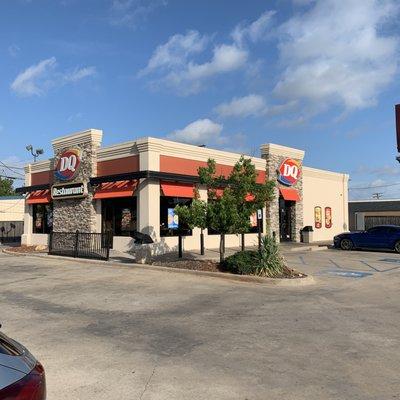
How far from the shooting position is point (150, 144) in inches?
883

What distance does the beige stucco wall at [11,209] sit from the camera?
151ft

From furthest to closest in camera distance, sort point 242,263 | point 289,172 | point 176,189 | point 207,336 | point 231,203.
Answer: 1. point 289,172
2. point 176,189
3. point 231,203
4. point 242,263
5. point 207,336

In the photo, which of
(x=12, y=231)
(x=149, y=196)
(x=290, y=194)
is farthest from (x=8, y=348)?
(x=12, y=231)

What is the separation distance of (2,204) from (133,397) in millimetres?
44407

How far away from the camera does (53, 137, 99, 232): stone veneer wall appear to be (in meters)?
25.2

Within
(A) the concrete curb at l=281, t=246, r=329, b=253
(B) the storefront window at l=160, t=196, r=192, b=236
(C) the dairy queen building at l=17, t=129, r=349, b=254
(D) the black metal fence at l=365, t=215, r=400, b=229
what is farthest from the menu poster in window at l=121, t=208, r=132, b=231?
(D) the black metal fence at l=365, t=215, r=400, b=229

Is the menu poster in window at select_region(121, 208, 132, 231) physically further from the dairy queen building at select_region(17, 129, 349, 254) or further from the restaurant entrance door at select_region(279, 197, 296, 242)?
the restaurant entrance door at select_region(279, 197, 296, 242)

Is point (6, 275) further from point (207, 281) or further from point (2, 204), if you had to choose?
point (2, 204)

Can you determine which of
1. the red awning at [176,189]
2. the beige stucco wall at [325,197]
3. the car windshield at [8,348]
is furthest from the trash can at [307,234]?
the car windshield at [8,348]

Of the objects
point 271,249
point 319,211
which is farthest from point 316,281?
point 319,211

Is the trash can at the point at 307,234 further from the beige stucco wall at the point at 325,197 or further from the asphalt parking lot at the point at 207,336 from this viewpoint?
the asphalt parking lot at the point at 207,336

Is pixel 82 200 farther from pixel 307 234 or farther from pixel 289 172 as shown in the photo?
pixel 307 234

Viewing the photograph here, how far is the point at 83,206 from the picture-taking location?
25.6 meters

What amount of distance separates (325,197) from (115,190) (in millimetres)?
17766
